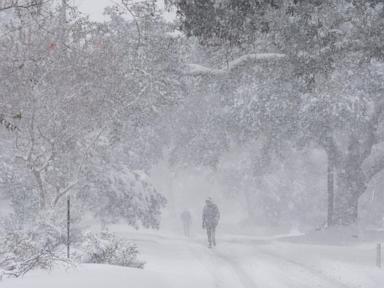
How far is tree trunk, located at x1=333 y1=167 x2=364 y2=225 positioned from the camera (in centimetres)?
2720

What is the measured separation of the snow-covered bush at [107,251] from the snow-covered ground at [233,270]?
1.26m

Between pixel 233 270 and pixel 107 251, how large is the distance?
430 cm

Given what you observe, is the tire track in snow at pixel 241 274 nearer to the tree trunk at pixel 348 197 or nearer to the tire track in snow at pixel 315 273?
the tire track in snow at pixel 315 273

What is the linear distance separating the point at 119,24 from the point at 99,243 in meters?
15.2

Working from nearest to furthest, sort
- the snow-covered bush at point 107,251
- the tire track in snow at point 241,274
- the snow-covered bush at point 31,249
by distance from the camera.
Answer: the snow-covered bush at point 31,249 < the snow-covered bush at point 107,251 < the tire track in snow at point 241,274

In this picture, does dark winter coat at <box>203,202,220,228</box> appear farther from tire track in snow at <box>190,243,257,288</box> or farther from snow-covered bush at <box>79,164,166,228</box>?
snow-covered bush at <box>79,164,166,228</box>

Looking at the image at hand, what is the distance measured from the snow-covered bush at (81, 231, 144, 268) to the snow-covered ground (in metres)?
1.26

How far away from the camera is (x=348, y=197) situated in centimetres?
2730

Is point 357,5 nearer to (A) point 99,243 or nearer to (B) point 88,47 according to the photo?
(A) point 99,243

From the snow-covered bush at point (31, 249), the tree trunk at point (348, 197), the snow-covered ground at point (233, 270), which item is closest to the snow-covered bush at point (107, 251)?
the snow-covered bush at point (31, 249)

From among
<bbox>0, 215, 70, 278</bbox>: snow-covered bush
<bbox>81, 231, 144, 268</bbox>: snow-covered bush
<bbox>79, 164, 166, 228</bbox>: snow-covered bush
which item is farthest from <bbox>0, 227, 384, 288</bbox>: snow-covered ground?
<bbox>79, 164, 166, 228</bbox>: snow-covered bush

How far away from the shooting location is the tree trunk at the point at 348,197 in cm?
2720

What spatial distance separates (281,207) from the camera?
175 ft

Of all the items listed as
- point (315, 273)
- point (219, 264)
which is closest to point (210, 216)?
point (219, 264)
